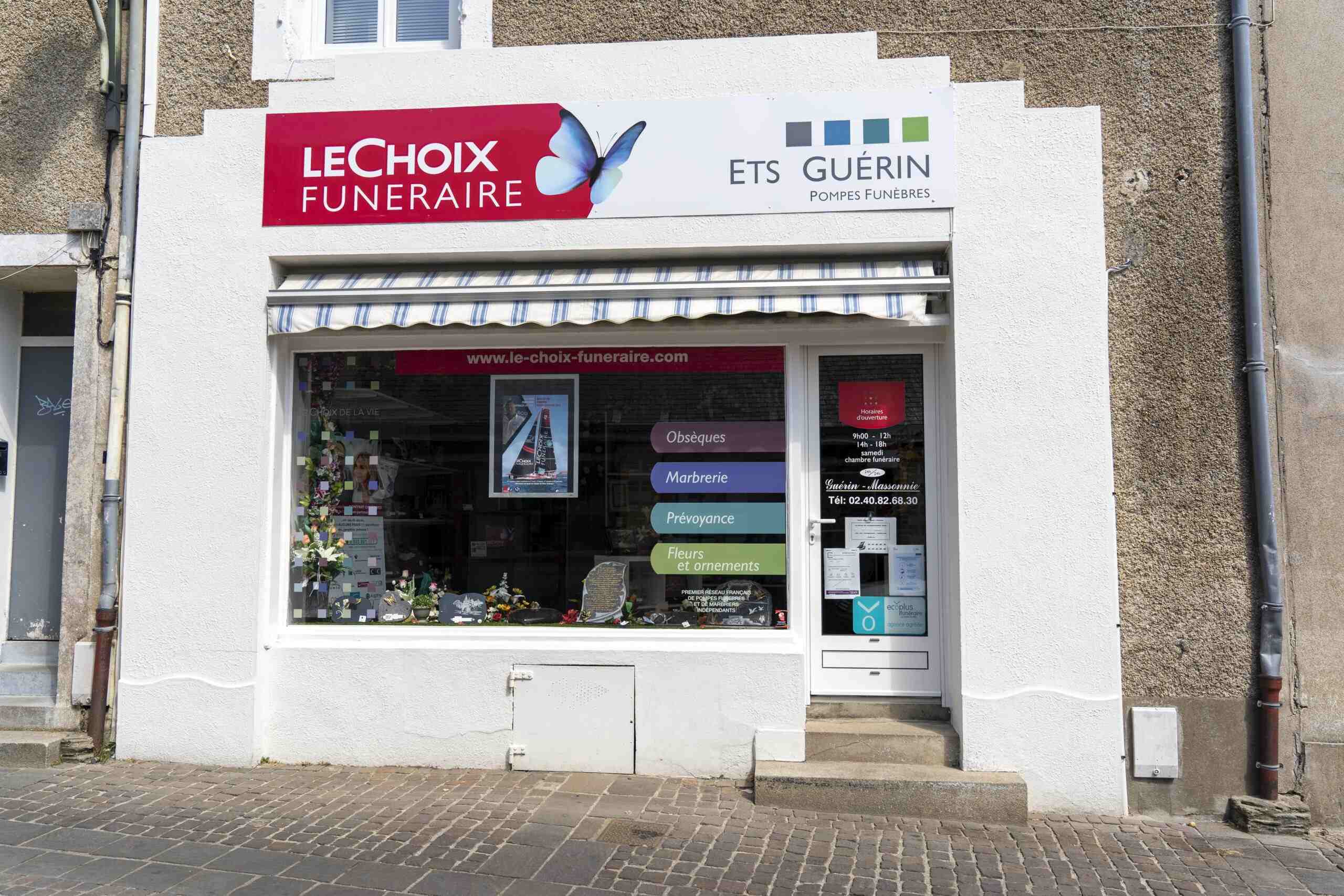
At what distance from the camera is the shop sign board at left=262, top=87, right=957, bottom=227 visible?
5473 mm

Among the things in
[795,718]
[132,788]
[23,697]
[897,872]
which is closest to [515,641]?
[795,718]

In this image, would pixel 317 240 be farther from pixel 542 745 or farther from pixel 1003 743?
pixel 1003 743

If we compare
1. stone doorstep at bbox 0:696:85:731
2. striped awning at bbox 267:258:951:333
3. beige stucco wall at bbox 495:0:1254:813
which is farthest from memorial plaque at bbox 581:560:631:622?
stone doorstep at bbox 0:696:85:731

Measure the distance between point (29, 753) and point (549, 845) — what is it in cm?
333

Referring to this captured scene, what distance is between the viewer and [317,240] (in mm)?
5797

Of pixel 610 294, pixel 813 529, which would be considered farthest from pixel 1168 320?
pixel 610 294

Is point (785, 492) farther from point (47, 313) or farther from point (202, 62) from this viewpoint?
point (47, 313)

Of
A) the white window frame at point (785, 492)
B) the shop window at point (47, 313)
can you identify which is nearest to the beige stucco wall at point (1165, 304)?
the white window frame at point (785, 492)

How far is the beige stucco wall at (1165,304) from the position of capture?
203 inches

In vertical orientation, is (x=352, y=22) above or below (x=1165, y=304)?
above

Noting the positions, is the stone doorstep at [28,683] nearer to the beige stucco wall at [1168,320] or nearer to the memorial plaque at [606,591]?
the memorial plaque at [606,591]

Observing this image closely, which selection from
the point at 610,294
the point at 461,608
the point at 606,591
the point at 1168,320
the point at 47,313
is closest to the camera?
the point at 1168,320

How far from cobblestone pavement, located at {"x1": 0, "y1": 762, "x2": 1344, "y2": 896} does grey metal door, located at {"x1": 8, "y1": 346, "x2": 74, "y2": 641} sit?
51.6 inches

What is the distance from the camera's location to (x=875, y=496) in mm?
5758
